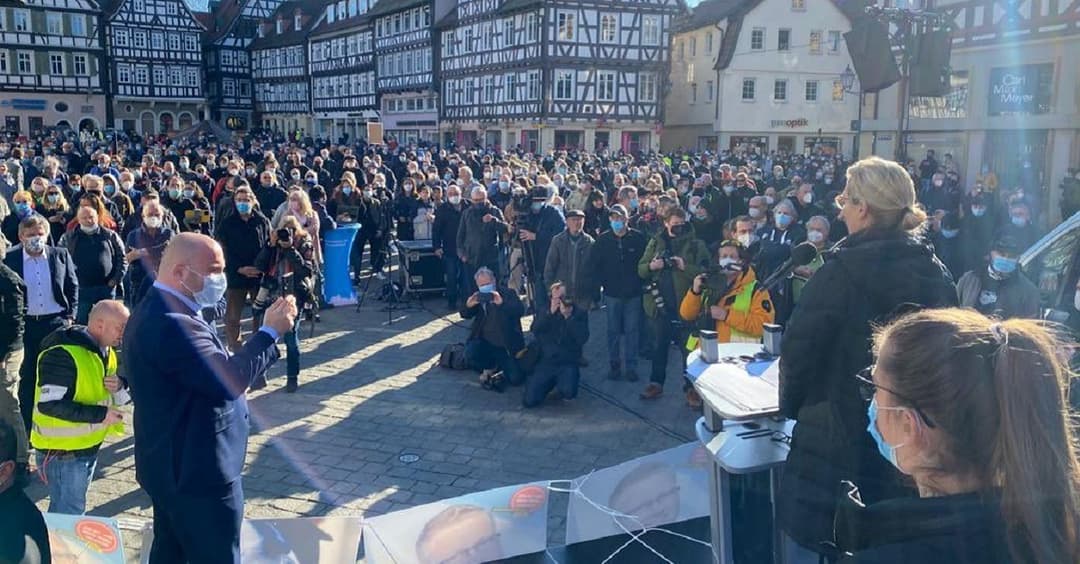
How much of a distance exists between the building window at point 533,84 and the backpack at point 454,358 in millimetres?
32718

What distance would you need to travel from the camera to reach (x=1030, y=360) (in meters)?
1.70

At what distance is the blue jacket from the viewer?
3.55 meters

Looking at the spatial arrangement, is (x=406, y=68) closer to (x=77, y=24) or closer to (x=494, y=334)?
(x=77, y=24)

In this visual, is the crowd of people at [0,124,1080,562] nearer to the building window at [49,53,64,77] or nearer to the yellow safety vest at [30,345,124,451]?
the yellow safety vest at [30,345,124,451]

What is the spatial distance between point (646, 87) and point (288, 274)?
3609 cm

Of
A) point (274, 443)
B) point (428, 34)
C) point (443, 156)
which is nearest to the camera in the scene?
point (274, 443)

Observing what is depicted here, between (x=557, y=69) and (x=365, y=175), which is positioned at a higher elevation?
(x=557, y=69)

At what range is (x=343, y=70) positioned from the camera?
60.0 m

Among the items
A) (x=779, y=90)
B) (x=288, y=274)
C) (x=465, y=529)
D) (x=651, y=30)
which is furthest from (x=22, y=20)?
(x=465, y=529)

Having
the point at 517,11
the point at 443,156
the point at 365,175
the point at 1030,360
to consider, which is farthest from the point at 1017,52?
the point at 1030,360

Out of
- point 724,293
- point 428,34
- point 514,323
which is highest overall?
point 428,34

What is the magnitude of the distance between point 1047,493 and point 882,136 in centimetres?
3002

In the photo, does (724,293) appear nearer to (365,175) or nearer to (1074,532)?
(1074,532)

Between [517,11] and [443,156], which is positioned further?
[517,11]
